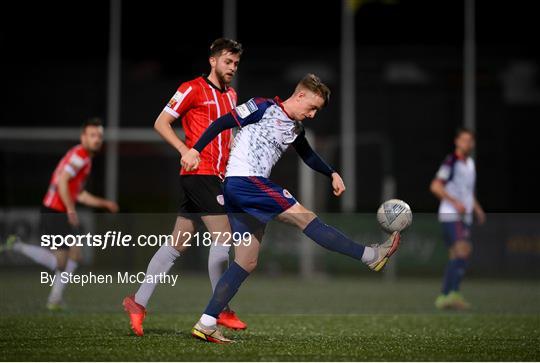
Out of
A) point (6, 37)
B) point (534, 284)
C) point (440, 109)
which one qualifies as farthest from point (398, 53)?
point (534, 284)

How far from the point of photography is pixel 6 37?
85.8 feet

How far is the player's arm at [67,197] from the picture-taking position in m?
10.2

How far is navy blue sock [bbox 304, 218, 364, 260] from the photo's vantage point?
6863 mm

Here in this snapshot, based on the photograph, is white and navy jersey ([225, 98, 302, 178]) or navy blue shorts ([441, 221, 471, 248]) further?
navy blue shorts ([441, 221, 471, 248])

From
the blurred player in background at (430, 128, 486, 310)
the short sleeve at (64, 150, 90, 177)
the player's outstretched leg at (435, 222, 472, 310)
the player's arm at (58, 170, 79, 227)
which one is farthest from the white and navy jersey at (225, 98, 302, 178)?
the blurred player in background at (430, 128, 486, 310)

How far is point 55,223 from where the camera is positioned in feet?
35.4

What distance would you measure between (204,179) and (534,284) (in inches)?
409

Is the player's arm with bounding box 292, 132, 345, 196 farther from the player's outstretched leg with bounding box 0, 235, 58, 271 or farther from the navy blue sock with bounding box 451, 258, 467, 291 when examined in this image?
the navy blue sock with bounding box 451, 258, 467, 291

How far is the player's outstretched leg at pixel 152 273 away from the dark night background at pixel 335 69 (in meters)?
15.9

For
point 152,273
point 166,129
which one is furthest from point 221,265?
point 166,129

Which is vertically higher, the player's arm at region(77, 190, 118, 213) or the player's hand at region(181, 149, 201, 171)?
the player's hand at region(181, 149, 201, 171)

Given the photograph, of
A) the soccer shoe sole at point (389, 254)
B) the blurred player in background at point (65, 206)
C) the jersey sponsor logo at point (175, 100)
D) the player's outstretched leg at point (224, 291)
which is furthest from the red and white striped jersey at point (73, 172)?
the soccer shoe sole at point (389, 254)

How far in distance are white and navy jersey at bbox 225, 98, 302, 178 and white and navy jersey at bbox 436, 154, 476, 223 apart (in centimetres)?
546

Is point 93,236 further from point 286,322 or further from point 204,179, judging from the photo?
point 204,179
